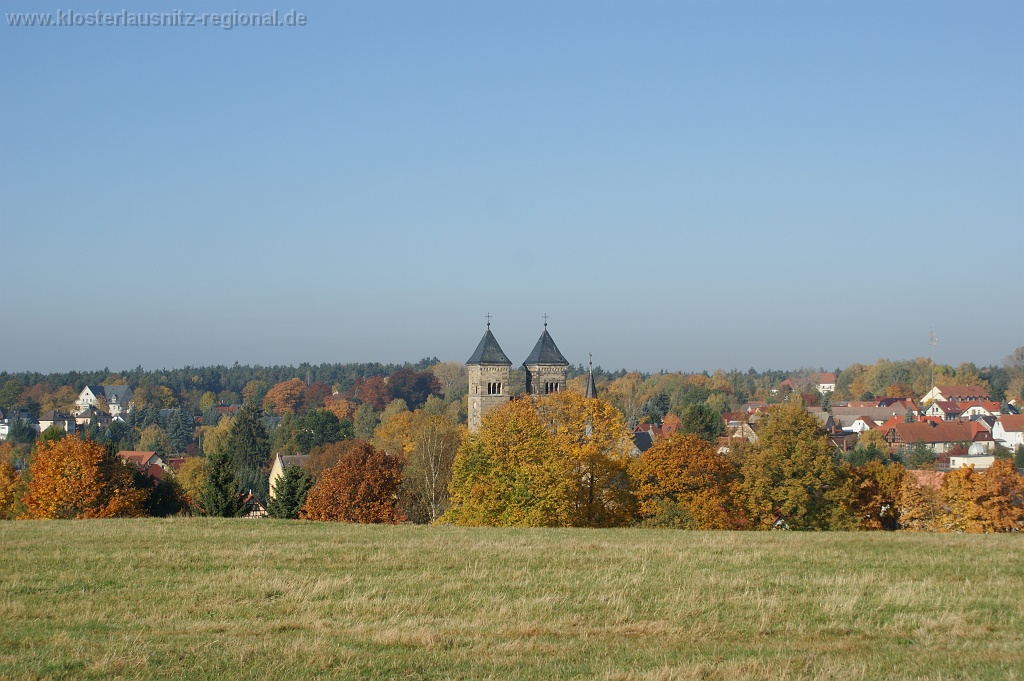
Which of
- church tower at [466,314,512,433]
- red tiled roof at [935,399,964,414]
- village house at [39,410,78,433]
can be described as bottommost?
red tiled roof at [935,399,964,414]

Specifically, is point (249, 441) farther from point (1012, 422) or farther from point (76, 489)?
point (1012, 422)

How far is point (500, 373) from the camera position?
94.6 meters

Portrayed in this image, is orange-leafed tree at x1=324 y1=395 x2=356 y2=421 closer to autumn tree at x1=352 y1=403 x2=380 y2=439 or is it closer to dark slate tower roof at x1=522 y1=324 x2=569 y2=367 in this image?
autumn tree at x1=352 y1=403 x2=380 y2=439

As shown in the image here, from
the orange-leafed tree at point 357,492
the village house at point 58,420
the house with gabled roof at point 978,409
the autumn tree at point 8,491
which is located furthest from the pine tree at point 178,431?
the house with gabled roof at point 978,409

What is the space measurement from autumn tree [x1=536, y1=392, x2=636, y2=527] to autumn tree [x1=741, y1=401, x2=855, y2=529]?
5514mm

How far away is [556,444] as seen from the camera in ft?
171

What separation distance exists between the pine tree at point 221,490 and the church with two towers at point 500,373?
47.5 metres

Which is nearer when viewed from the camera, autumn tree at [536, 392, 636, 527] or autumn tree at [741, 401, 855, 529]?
autumn tree at [741, 401, 855, 529]

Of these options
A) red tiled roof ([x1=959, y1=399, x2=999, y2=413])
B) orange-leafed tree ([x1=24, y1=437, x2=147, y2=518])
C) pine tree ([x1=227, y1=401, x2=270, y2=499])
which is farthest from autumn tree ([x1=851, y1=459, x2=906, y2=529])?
red tiled roof ([x1=959, y1=399, x2=999, y2=413])

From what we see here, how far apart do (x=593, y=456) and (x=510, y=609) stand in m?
33.5

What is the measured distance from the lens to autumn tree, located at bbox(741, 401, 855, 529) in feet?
148

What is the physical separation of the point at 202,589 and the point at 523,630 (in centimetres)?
616

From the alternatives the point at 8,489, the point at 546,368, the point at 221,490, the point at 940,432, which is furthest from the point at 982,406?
the point at 221,490

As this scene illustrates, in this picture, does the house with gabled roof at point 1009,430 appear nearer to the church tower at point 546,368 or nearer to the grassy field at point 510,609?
the church tower at point 546,368
